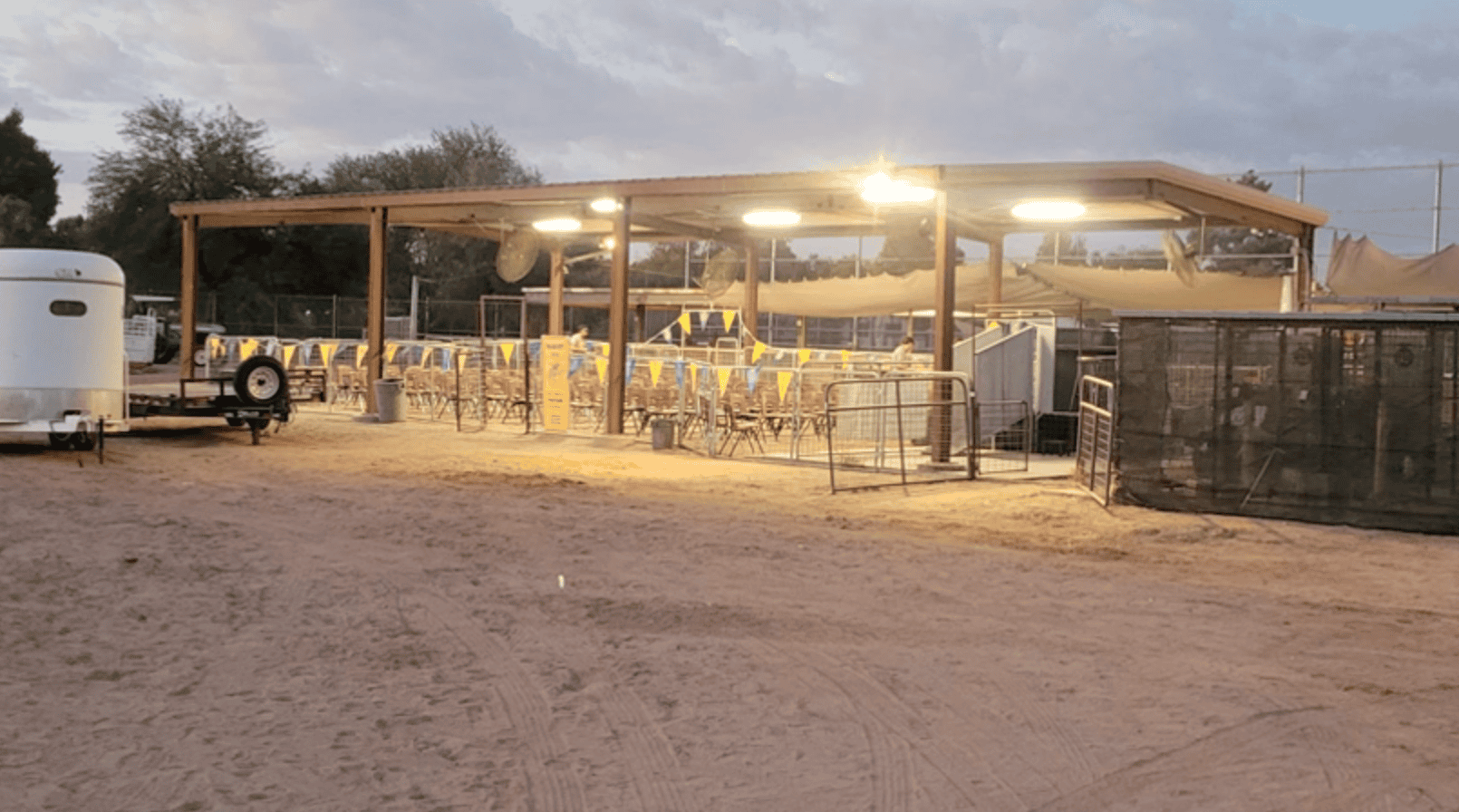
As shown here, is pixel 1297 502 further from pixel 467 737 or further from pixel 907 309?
pixel 907 309

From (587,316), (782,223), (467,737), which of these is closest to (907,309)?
(782,223)

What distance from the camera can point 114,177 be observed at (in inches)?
1865

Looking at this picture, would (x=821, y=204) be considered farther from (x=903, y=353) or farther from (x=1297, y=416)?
(x=1297, y=416)

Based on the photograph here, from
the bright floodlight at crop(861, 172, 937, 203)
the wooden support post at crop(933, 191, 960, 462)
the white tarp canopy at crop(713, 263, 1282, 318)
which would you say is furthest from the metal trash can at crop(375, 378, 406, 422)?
the wooden support post at crop(933, 191, 960, 462)

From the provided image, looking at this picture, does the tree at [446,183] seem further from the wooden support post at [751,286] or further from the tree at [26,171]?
the wooden support post at [751,286]

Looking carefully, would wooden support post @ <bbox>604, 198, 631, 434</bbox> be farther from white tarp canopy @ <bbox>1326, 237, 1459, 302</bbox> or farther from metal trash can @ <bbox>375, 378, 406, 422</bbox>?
white tarp canopy @ <bbox>1326, 237, 1459, 302</bbox>

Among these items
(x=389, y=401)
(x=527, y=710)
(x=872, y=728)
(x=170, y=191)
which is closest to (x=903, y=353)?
(x=389, y=401)

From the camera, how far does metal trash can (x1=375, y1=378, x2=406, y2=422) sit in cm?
2084

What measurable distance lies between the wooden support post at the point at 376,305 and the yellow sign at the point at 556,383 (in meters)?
3.90

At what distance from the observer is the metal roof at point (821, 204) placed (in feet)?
47.9

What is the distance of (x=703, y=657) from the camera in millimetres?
6332

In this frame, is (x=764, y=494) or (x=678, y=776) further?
(x=764, y=494)

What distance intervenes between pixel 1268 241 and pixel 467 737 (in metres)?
53.7

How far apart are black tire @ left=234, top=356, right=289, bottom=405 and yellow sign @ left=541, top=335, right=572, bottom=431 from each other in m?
3.68
